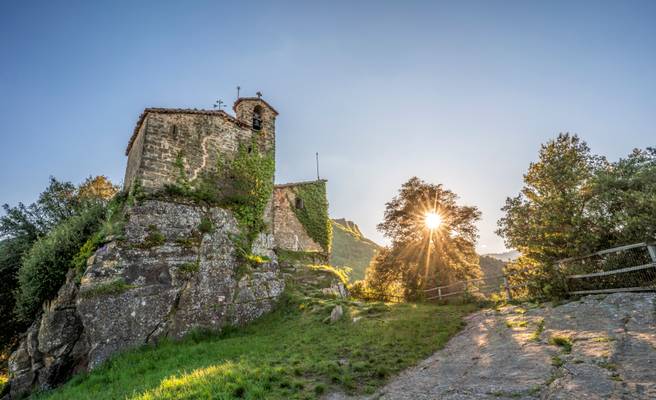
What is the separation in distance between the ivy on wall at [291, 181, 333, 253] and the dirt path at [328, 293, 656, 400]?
14553mm

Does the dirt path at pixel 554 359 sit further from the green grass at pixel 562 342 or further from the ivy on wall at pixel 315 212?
the ivy on wall at pixel 315 212

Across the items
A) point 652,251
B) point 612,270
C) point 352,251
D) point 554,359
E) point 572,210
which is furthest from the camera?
point 352,251

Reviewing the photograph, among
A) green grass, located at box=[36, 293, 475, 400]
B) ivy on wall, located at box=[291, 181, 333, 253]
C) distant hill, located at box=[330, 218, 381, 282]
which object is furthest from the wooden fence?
distant hill, located at box=[330, 218, 381, 282]

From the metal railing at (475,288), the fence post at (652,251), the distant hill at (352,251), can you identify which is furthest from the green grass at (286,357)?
the distant hill at (352,251)

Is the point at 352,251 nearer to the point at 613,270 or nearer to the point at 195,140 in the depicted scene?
the point at 195,140

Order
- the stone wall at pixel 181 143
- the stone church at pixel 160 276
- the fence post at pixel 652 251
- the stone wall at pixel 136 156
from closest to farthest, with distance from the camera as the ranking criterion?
the fence post at pixel 652 251 → the stone church at pixel 160 276 → the stone wall at pixel 181 143 → the stone wall at pixel 136 156

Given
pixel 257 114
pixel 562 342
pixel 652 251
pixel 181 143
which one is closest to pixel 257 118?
pixel 257 114

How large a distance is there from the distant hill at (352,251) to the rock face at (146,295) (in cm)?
3682

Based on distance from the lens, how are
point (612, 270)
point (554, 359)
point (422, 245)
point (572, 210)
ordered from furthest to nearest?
point (422, 245)
point (572, 210)
point (612, 270)
point (554, 359)

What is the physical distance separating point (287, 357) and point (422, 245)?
13.3 meters

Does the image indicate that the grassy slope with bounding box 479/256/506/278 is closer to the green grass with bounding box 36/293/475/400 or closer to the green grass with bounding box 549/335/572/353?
the green grass with bounding box 36/293/475/400

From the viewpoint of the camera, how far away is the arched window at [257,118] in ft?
66.6

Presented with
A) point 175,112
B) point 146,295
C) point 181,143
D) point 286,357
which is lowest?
point 286,357

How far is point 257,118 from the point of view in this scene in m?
20.5
